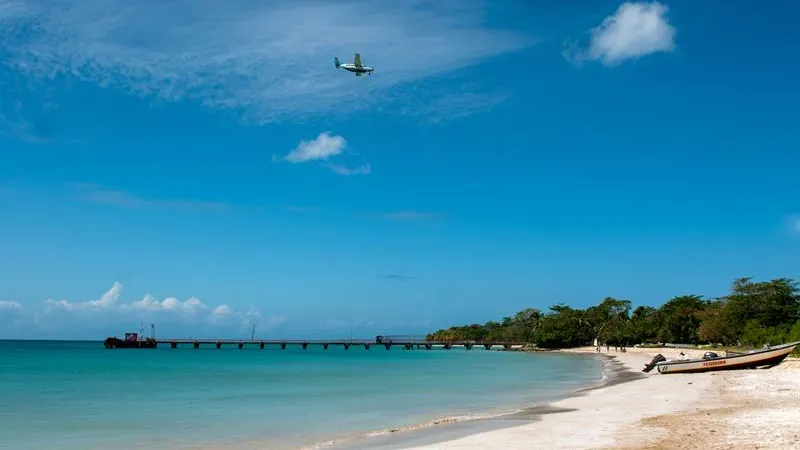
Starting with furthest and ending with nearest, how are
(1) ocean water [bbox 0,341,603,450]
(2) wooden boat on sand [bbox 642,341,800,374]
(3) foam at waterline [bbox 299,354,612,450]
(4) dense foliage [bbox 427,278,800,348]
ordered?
(4) dense foliage [bbox 427,278,800,348] < (2) wooden boat on sand [bbox 642,341,800,374] < (1) ocean water [bbox 0,341,603,450] < (3) foam at waterline [bbox 299,354,612,450]

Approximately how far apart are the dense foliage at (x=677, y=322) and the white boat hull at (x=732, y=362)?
10.9 meters

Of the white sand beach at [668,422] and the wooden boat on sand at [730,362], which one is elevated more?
the wooden boat on sand at [730,362]

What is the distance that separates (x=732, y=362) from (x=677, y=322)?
183 feet

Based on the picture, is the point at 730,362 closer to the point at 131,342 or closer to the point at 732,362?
the point at 732,362

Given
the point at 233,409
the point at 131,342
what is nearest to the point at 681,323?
the point at 233,409

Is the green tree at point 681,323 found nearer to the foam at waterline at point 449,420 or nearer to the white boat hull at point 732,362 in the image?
the white boat hull at point 732,362

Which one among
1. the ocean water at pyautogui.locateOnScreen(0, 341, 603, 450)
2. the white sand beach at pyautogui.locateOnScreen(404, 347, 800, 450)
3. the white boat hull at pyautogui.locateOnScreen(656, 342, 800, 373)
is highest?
the white boat hull at pyautogui.locateOnScreen(656, 342, 800, 373)

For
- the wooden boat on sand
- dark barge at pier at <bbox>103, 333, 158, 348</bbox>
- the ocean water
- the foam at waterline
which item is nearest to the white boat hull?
the wooden boat on sand

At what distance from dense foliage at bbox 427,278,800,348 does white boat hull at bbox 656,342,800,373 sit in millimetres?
10912

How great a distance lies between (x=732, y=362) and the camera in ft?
112

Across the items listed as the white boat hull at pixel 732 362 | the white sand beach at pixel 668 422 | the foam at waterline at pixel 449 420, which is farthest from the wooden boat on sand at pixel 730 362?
the foam at waterline at pixel 449 420

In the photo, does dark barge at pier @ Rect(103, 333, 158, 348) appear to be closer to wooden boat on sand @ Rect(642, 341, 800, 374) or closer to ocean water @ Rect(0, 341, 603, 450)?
ocean water @ Rect(0, 341, 603, 450)

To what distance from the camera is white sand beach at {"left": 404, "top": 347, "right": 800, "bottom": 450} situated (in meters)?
13.1

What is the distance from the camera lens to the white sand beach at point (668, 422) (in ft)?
42.9
